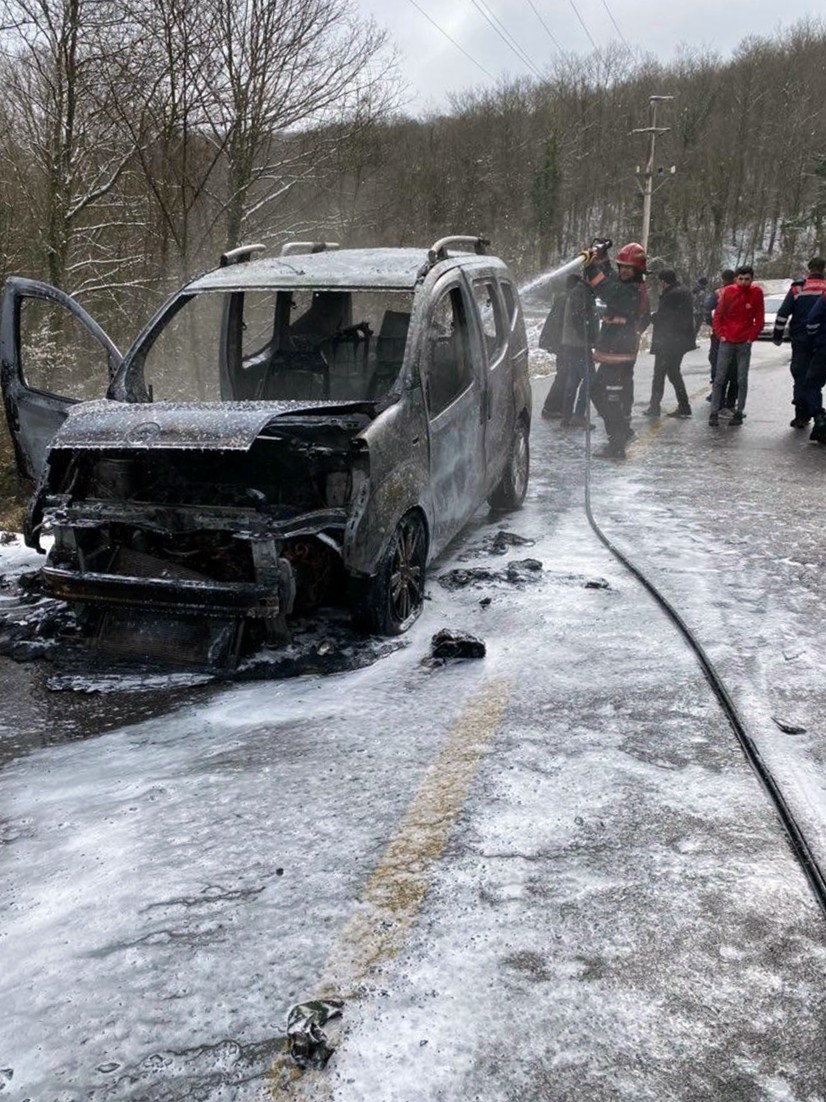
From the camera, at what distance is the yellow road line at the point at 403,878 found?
219cm

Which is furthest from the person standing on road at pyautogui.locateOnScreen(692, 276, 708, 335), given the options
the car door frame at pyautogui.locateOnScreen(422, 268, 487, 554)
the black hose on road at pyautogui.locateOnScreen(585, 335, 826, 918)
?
the black hose on road at pyautogui.locateOnScreen(585, 335, 826, 918)

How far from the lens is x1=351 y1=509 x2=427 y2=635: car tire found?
4.37 meters

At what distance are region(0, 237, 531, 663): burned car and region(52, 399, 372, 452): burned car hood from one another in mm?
11

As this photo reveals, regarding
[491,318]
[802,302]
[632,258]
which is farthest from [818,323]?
[491,318]

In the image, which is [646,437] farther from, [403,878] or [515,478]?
[403,878]

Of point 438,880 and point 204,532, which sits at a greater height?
point 204,532

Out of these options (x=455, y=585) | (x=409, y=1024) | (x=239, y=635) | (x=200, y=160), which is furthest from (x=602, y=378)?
(x=409, y=1024)

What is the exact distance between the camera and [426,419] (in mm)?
4906

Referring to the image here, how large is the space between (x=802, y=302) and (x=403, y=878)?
32.3 feet

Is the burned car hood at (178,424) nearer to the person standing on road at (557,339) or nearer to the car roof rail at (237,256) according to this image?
the car roof rail at (237,256)

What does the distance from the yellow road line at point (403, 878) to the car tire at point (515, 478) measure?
11.6 feet

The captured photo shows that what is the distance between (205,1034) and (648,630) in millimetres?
3153

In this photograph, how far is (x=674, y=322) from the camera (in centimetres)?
1165

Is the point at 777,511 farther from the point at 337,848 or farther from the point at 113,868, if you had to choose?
the point at 113,868
